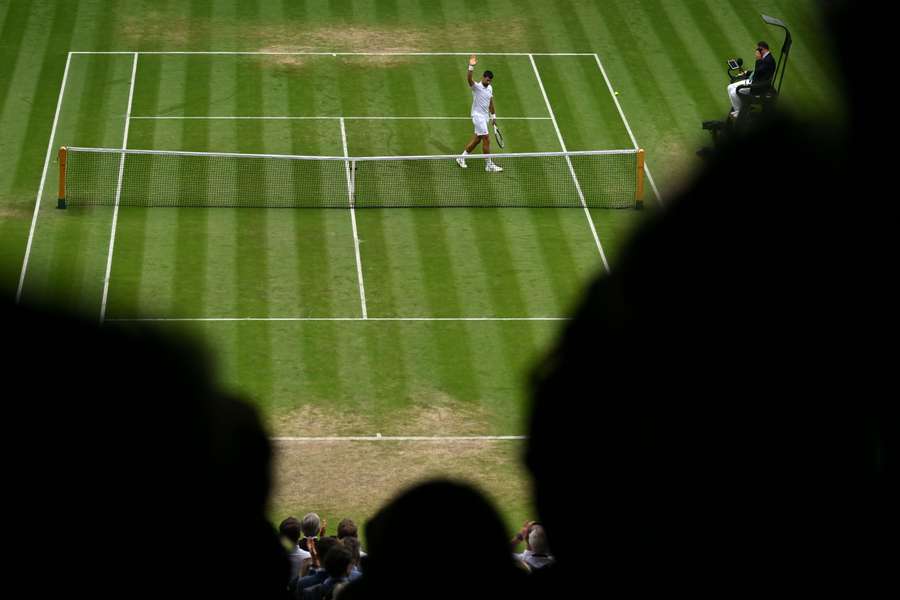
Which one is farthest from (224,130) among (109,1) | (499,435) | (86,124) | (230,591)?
(230,591)

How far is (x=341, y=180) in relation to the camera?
107 feet

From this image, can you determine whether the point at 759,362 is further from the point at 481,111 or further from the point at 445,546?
the point at 481,111

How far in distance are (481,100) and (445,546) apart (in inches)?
1226

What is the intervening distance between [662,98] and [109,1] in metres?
16.3

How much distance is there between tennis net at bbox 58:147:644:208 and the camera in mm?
31688

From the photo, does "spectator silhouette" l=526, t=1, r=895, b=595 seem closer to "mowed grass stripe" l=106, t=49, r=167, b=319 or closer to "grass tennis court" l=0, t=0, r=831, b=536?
"grass tennis court" l=0, t=0, r=831, b=536

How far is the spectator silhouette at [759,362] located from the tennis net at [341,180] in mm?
29126

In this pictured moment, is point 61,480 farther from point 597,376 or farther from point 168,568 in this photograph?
point 597,376

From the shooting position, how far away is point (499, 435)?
79.2ft

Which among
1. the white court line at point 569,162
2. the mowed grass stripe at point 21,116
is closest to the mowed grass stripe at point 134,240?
the mowed grass stripe at point 21,116

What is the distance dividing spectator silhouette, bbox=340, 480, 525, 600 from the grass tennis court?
49.6 ft

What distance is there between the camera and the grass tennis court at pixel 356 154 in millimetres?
24797

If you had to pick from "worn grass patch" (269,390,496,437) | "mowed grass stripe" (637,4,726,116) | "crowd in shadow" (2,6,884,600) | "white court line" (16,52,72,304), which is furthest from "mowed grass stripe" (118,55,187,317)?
"crowd in shadow" (2,6,884,600)

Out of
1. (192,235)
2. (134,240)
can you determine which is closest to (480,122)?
(192,235)
